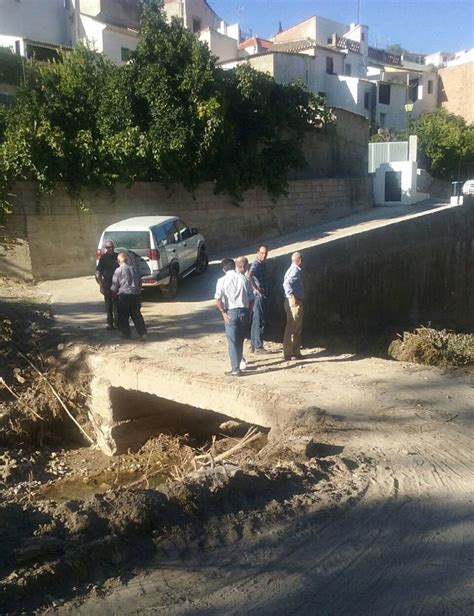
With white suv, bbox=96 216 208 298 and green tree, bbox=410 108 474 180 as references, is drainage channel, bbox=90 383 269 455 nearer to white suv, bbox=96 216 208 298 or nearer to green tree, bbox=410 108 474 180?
white suv, bbox=96 216 208 298

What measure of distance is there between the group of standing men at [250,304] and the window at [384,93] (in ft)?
128

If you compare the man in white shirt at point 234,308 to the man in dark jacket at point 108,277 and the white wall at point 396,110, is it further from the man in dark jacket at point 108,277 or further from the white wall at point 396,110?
the white wall at point 396,110

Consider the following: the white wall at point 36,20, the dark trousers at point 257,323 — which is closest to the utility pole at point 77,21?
the white wall at point 36,20

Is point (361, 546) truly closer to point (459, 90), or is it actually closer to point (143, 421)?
point (143, 421)

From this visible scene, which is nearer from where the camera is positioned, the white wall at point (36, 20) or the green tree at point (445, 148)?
the white wall at point (36, 20)

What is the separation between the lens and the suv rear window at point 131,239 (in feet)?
45.7

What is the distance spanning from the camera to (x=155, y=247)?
45.5 ft

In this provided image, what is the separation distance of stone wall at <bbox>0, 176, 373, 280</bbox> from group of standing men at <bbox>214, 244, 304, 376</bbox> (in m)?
7.15

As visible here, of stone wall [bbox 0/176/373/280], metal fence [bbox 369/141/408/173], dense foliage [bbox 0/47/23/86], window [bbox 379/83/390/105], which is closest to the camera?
stone wall [bbox 0/176/373/280]

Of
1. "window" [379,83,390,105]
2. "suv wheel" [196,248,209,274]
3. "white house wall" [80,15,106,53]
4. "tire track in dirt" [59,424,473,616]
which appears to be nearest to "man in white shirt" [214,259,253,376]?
"tire track in dirt" [59,424,473,616]

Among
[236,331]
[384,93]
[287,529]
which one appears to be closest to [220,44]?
[384,93]

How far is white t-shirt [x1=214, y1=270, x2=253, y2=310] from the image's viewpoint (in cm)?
880

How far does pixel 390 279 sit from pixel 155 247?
9.47 metres

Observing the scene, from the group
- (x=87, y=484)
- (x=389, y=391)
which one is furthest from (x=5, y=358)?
(x=389, y=391)
